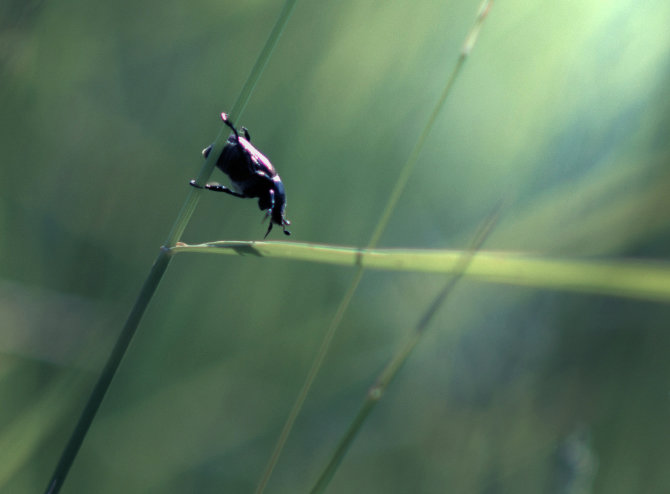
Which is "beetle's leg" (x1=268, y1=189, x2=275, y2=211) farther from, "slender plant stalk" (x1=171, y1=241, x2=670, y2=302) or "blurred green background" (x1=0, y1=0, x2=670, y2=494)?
"slender plant stalk" (x1=171, y1=241, x2=670, y2=302)

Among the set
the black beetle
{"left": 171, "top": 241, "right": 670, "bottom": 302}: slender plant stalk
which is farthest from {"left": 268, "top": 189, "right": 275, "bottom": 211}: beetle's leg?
{"left": 171, "top": 241, "right": 670, "bottom": 302}: slender plant stalk

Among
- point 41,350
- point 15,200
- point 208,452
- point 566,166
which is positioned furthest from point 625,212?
point 15,200

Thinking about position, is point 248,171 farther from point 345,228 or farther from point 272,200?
point 345,228

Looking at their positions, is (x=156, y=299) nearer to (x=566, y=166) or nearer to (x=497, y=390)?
(x=497, y=390)

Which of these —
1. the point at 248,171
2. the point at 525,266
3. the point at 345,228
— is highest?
the point at 525,266

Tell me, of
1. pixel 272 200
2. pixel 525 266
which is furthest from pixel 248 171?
pixel 525 266

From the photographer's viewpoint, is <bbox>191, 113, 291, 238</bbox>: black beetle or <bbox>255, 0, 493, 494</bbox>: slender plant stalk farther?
<bbox>191, 113, 291, 238</bbox>: black beetle

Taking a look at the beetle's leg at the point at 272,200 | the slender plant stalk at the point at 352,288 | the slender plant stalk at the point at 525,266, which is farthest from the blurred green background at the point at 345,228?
the slender plant stalk at the point at 525,266

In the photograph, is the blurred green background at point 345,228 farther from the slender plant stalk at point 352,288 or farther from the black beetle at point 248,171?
the slender plant stalk at point 352,288
